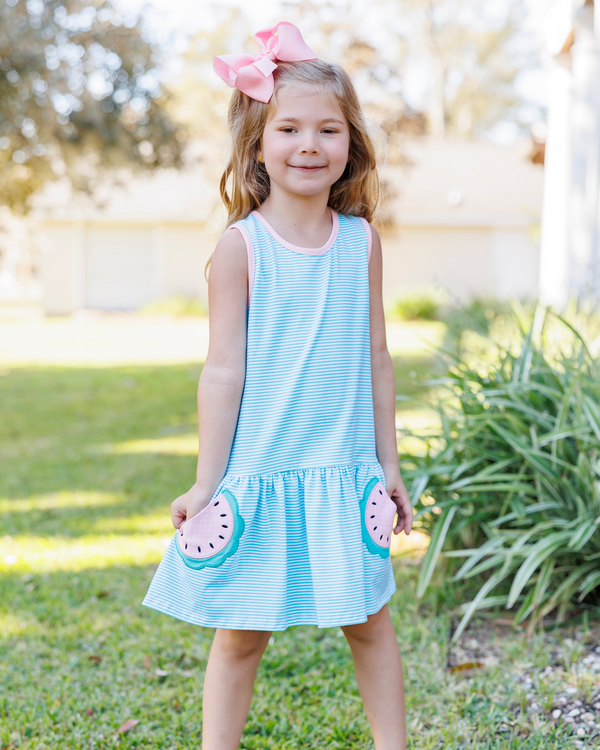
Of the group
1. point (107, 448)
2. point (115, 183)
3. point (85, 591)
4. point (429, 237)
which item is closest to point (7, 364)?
point (115, 183)

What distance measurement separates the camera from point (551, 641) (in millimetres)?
2459

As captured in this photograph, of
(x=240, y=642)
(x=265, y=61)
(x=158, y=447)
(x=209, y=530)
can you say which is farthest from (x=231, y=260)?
(x=158, y=447)

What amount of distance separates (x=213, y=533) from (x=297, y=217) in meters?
0.71

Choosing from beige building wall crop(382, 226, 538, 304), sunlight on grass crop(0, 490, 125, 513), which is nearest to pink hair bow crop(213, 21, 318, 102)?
sunlight on grass crop(0, 490, 125, 513)

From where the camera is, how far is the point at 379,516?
1.59 meters

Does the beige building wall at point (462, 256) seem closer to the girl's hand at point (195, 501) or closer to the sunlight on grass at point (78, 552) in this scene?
the sunlight on grass at point (78, 552)

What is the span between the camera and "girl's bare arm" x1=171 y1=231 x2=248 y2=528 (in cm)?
157

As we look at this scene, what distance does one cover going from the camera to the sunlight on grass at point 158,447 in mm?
5707

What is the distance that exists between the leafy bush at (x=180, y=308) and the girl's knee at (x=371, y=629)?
1705 cm

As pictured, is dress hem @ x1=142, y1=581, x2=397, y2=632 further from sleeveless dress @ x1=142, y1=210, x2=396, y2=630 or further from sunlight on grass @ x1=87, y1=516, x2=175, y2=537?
sunlight on grass @ x1=87, y1=516, x2=175, y2=537

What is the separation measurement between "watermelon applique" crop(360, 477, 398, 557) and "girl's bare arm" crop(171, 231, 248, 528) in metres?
0.31

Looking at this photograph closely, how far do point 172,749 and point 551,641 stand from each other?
1.26 m

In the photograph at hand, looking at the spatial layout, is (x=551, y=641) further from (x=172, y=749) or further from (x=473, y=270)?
(x=473, y=270)

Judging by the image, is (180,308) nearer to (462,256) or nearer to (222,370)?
(462,256)
